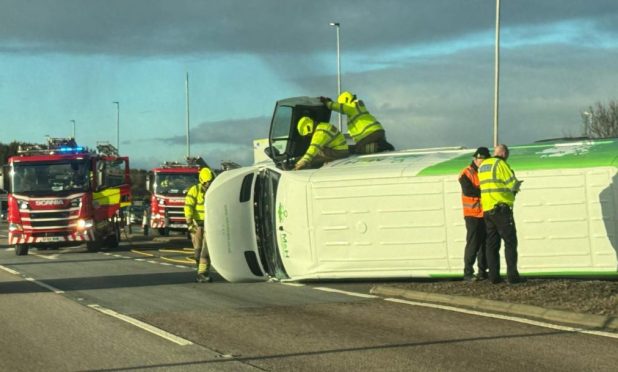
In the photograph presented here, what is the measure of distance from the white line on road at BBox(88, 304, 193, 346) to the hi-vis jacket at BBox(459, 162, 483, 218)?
15.6 ft

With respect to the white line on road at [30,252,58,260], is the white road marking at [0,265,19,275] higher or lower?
higher

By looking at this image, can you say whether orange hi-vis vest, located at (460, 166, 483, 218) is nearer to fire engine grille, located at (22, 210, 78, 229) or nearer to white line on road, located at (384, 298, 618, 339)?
white line on road, located at (384, 298, 618, 339)

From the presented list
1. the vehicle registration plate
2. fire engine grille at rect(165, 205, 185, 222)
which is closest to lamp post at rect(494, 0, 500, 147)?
fire engine grille at rect(165, 205, 185, 222)

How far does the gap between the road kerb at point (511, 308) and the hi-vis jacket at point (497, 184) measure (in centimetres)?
141

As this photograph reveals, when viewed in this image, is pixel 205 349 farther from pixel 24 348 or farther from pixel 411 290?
pixel 411 290

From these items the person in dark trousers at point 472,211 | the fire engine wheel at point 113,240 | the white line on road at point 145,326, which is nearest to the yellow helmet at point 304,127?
the person in dark trousers at point 472,211

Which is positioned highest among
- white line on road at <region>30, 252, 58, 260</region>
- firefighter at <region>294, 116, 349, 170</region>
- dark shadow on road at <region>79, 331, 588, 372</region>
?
firefighter at <region>294, 116, 349, 170</region>

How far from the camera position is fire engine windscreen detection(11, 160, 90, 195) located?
23.6 metres

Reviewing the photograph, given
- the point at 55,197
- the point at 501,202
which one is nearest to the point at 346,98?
the point at 501,202

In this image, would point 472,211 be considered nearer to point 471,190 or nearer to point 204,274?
point 471,190

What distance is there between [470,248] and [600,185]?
76.6 inches

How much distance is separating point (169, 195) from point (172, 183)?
47cm

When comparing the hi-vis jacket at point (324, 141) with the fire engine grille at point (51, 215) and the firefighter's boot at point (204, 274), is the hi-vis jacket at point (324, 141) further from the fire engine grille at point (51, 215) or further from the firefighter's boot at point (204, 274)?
the fire engine grille at point (51, 215)

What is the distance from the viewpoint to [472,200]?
38.5 feet
